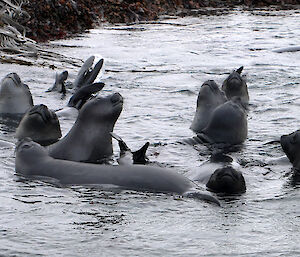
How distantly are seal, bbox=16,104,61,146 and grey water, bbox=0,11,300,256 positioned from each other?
41 centimetres

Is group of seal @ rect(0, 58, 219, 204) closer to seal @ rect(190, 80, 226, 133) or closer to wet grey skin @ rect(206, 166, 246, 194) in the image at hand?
wet grey skin @ rect(206, 166, 246, 194)

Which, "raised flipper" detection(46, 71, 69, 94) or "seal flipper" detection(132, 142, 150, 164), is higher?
"seal flipper" detection(132, 142, 150, 164)

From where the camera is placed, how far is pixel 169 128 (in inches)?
376

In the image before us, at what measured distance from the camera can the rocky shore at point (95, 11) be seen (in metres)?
18.2

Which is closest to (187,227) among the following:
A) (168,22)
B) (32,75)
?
(32,75)

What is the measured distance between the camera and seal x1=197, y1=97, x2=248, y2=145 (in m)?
8.53

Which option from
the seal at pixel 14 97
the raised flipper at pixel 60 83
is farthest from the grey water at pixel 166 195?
the seal at pixel 14 97

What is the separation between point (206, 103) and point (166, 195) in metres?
3.08

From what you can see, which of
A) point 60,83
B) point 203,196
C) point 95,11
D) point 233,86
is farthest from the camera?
point 95,11

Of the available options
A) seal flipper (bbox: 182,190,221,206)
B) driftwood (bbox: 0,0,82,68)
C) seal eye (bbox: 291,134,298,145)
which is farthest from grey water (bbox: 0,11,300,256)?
driftwood (bbox: 0,0,82,68)

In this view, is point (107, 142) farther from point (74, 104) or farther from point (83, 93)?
point (74, 104)

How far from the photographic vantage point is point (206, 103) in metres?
9.22

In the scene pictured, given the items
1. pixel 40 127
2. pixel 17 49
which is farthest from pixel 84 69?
pixel 17 49

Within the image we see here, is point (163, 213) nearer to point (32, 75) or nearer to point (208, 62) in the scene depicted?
point (32, 75)
